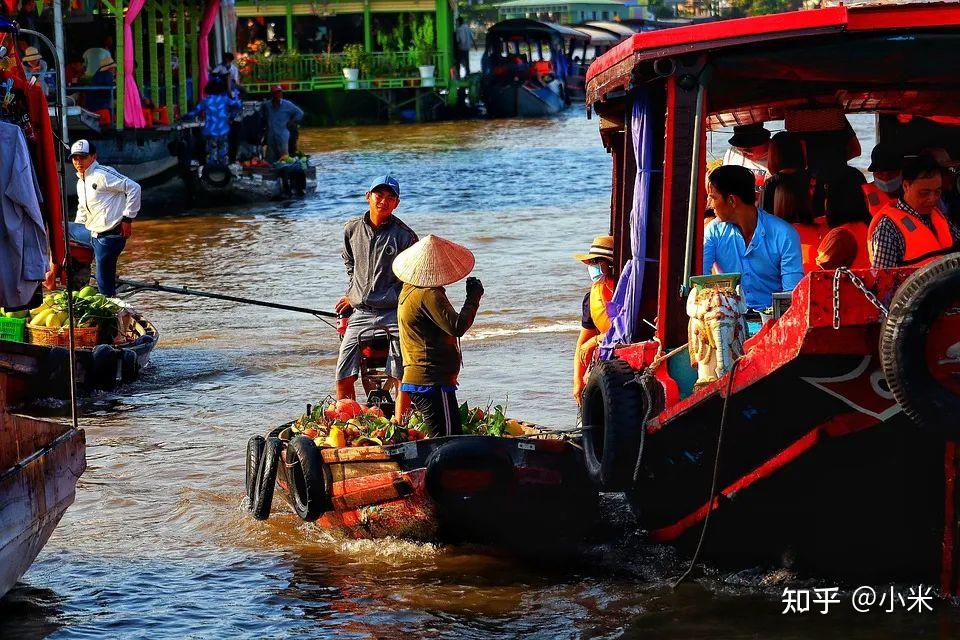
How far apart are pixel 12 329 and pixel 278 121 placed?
55.9 ft

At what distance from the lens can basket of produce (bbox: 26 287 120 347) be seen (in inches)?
416

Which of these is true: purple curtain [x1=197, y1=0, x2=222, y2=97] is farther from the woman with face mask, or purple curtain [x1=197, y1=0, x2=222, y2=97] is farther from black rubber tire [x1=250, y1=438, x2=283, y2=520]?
black rubber tire [x1=250, y1=438, x2=283, y2=520]

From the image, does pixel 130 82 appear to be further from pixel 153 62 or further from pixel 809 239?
pixel 809 239

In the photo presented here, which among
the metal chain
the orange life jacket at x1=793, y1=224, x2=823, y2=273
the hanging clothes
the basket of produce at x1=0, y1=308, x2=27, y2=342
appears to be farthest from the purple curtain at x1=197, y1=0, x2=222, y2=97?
the metal chain

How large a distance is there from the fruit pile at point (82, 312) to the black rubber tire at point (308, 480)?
4035mm

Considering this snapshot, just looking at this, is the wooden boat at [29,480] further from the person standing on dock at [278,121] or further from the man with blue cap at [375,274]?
the person standing on dock at [278,121]

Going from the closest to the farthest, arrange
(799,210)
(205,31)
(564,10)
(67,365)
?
1. (799,210)
2. (67,365)
3. (205,31)
4. (564,10)

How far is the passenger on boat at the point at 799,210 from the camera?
8500 mm

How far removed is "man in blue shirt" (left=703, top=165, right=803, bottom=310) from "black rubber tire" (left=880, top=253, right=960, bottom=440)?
1569mm

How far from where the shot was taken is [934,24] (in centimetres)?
583

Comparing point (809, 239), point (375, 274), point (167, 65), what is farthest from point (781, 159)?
point (167, 65)

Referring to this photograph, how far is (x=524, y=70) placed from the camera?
45938 mm

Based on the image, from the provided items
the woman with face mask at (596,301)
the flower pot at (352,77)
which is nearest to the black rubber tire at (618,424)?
the woman with face mask at (596,301)

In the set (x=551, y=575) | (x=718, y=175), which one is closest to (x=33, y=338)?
(x=551, y=575)
